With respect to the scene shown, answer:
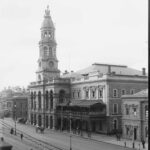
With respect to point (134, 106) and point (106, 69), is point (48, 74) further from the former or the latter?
point (134, 106)

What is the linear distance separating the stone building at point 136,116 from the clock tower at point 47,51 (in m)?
33.2

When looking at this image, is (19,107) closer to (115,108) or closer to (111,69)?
(111,69)

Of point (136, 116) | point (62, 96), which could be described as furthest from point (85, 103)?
point (136, 116)

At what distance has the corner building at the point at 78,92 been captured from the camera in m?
68.7

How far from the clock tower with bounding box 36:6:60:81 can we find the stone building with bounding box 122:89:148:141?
33.2 meters

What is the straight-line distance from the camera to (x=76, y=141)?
190 ft

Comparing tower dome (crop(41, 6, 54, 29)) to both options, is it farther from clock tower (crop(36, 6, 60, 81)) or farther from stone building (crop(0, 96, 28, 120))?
stone building (crop(0, 96, 28, 120))

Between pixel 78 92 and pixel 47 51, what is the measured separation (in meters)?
16.6

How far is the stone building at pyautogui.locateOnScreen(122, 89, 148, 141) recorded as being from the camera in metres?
56.0

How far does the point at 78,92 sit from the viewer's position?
79.8 meters

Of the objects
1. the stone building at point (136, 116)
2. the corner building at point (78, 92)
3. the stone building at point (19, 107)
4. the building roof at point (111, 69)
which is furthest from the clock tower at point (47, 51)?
the stone building at point (19, 107)

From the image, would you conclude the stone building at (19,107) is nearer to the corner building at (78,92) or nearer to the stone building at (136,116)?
the corner building at (78,92)

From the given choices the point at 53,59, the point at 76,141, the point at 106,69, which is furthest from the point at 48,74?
the point at 76,141

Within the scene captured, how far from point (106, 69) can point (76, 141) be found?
83.0 feet
